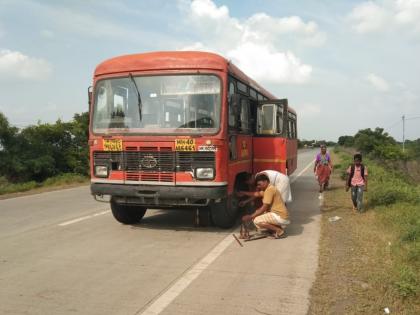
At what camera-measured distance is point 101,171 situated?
8.15 meters

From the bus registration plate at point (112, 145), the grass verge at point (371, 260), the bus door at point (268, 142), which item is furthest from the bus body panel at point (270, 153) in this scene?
the bus registration plate at point (112, 145)

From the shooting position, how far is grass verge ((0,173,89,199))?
16.4 meters

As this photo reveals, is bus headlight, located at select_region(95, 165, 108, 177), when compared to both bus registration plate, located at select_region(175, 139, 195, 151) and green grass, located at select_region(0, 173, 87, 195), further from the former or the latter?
green grass, located at select_region(0, 173, 87, 195)

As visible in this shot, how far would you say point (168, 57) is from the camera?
799cm

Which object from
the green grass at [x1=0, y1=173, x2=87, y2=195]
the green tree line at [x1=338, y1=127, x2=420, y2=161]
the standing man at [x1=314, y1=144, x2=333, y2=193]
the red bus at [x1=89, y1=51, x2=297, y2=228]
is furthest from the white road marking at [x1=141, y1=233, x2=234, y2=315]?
the green tree line at [x1=338, y1=127, x2=420, y2=161]

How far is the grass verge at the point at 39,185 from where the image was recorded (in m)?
16.4

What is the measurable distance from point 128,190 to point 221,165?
1.63 meters

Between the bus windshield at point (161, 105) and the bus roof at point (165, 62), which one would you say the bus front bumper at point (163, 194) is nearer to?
the bus windshield at point (161, 105)

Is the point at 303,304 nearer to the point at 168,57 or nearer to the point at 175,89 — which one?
the point at 175,89

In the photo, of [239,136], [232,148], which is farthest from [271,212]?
[239,136]

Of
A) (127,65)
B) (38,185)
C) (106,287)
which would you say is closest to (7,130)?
(38,185)

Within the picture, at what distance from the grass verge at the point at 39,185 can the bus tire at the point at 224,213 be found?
9245 mm

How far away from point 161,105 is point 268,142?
3169 mm

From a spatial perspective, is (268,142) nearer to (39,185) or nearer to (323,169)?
(323,169)
